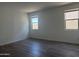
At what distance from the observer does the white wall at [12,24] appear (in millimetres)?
1452

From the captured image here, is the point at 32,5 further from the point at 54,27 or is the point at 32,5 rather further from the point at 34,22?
the point at 54,27

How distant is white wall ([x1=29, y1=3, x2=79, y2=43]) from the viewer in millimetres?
1435

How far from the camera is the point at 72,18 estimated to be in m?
1.43

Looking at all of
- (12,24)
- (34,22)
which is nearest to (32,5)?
(34,22)

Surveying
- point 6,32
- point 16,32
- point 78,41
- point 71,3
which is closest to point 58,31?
point 78,41

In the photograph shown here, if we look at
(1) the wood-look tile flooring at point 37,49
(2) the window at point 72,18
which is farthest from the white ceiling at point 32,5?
(1) the wood-look tile flooring at point 37,49

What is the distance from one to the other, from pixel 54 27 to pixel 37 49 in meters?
0.37

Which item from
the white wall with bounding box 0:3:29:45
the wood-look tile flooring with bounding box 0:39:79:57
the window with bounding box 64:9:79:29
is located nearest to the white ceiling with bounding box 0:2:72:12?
the white wall with bounding box 0:3:29:45

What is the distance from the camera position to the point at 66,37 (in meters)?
1.45

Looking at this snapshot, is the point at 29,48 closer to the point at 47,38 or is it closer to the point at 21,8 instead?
the point at 47,38

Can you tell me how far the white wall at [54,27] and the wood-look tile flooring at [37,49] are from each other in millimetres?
76

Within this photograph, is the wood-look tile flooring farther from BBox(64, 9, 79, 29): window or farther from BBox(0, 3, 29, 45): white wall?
BBox(64, 9, 79, 29): window

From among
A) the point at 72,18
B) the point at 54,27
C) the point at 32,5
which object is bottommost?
the point at 54,27

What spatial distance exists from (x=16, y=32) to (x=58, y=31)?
21.4 inches
